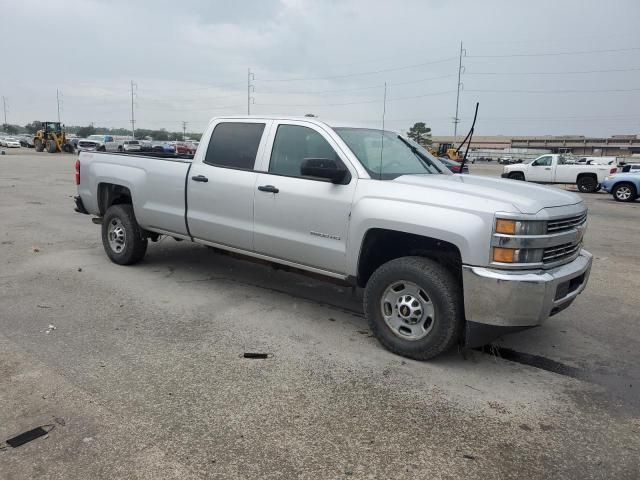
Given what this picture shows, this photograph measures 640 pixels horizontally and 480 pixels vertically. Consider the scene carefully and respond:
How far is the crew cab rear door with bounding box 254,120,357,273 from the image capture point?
4.56 meters

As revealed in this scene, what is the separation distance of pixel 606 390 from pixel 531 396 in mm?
615

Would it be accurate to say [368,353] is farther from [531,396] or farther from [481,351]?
[531,396]

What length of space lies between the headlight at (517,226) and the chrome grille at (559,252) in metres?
0.25

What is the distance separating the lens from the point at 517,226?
3654 millimetres

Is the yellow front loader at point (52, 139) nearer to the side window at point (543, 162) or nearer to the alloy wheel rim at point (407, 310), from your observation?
the side window at point (543, 162)

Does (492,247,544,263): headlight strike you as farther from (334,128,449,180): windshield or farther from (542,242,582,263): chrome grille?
(334,128,449,180): windshield

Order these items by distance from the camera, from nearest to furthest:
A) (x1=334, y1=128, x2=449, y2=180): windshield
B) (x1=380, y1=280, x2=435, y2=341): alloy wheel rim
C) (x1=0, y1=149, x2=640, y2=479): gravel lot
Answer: (x1=0, y1=149, x2=640, y2=479): gravel lot, (x1=380, y1=280, x2=435, y2=341): alloy wheel rim, (x1=334, y1=128, x2=449, y2=180): windshield

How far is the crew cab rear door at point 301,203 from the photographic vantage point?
15.0 ft

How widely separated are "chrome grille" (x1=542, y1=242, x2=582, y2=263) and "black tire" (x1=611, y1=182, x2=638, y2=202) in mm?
17198

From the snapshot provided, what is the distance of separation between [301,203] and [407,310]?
137 cm

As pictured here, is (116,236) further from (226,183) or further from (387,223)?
(387,223)

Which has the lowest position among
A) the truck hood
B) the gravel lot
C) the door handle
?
the gravel lot

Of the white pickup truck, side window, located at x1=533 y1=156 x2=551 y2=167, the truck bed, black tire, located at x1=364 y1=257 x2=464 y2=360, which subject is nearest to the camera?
black tire, located at x1=364 y1=257 x2=464 y2=360

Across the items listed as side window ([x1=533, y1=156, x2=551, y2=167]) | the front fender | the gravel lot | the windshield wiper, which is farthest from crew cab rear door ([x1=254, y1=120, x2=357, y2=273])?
side window ([x1=533, y1=156, x2=551, y2=167])
